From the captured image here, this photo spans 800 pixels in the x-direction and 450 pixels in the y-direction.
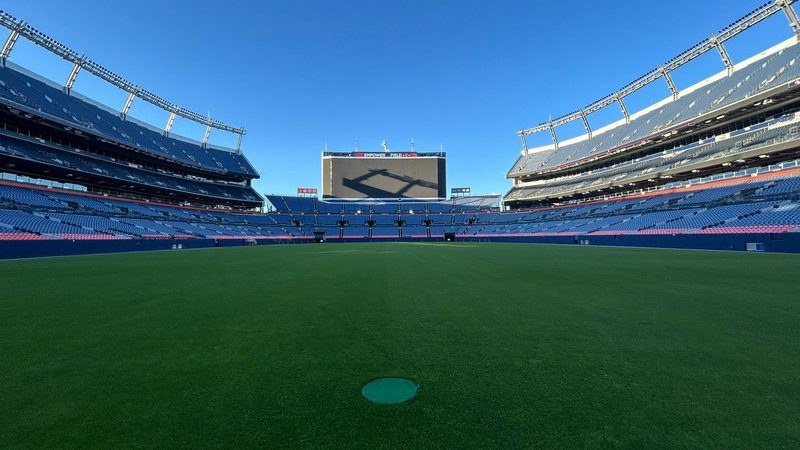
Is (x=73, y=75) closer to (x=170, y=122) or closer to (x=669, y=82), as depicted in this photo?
(x=170, y=122)

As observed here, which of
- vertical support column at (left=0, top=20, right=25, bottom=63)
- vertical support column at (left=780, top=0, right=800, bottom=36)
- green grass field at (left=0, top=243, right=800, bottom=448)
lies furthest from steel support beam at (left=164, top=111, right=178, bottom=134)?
vertical support column at (left=780, top=0, right=800, bottom=36)

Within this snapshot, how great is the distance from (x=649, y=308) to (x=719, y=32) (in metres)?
50.1

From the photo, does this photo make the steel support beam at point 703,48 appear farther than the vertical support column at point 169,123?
No

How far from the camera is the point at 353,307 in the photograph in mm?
6457

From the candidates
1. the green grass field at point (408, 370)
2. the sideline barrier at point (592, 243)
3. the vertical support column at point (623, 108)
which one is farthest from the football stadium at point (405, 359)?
the vertical support column at point (623, 108)

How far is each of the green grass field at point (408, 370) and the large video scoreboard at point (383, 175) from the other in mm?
61055

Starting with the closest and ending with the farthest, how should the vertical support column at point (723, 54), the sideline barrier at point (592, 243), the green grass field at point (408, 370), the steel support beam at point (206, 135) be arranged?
1. the green grass field at point (408, 370)
2. the sideline barrier at point (592, 243)
3. the vertical support column at point (723, 54)
4. the steel support beam at point (206, 135)

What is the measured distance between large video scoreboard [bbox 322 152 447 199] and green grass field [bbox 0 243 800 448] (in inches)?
2404

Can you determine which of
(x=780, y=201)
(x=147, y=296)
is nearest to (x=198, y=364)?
(x=147, y=296)

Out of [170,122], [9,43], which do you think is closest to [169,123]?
[170,122]

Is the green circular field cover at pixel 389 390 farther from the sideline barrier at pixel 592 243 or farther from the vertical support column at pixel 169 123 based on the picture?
the vertical support column at pixel 169 123

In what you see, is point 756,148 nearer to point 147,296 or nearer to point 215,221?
point 147,296

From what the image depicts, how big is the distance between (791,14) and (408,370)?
176 feet

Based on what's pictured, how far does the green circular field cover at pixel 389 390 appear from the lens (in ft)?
9.14
